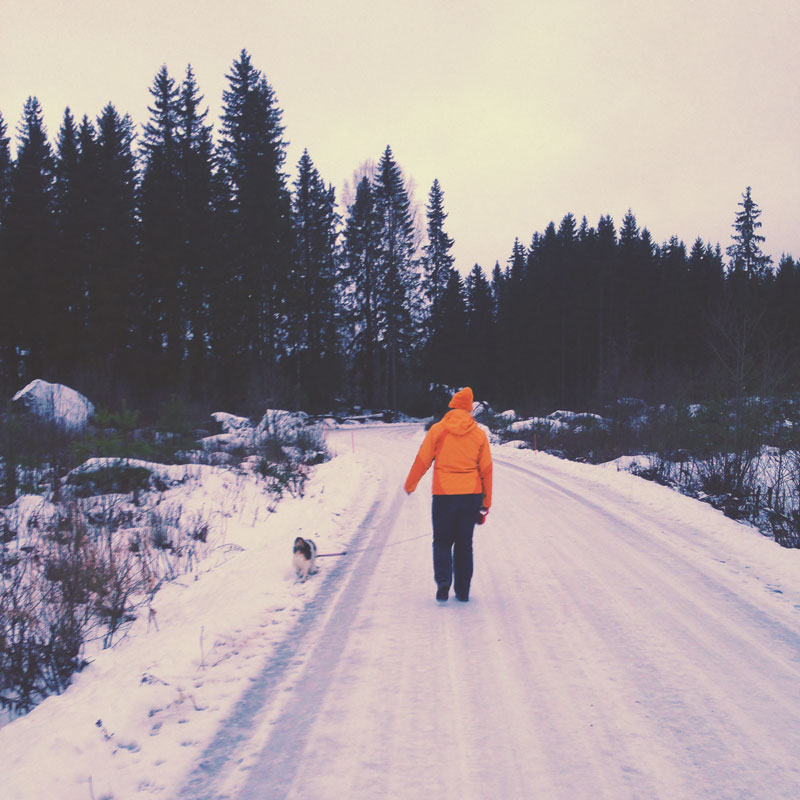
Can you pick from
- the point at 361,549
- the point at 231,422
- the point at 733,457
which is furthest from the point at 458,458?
the point at 231,422

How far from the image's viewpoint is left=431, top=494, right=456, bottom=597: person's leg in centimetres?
536

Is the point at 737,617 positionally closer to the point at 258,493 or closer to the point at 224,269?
the point at 258,493

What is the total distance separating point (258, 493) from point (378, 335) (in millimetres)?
34006

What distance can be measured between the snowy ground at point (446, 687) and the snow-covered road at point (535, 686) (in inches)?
0.6

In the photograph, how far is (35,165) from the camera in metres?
32.3

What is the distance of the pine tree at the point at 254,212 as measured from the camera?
3011cm

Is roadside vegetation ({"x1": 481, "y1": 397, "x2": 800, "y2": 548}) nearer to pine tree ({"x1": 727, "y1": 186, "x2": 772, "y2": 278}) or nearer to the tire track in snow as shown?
the tire track in snow

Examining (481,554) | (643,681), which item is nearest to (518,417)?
(481,554)

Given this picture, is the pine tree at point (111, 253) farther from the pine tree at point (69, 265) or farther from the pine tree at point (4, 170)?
the pine tree at point (4, 170)

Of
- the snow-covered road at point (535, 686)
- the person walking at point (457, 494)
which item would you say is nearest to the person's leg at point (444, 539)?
the person walking at point (457, 494)

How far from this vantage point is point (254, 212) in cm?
3062

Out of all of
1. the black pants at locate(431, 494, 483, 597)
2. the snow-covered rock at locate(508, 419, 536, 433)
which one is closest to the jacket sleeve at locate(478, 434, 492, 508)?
the black pants at locate(431, 494, 483, 597)

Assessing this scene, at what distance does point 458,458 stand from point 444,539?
0.80 metres

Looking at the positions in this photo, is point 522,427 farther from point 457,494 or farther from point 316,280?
point 457,494
